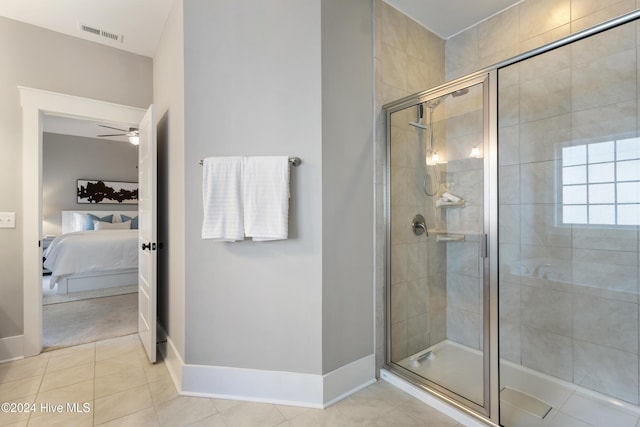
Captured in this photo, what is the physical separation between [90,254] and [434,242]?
4.50 metres

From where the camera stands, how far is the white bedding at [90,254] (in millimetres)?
3928

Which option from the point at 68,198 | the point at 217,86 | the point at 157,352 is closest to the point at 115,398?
the point at 157,352

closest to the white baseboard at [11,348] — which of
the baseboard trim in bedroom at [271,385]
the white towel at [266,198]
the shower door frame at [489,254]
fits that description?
the baseboard trim in bedroom at [271,385]

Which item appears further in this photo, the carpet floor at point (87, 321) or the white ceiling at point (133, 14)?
the carpet floor at point (87, 321)

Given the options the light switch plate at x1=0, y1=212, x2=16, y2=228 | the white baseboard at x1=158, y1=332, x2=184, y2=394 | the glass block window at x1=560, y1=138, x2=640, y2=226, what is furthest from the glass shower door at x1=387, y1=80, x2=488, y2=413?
the light switch plate at x1=0, y1=212, x2=16, y2=228

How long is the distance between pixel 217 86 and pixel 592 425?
2890 millimetres

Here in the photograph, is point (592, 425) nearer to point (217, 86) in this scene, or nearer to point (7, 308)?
point (217, 86)

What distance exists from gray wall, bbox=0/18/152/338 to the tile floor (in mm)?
591

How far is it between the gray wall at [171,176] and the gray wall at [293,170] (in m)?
0.11

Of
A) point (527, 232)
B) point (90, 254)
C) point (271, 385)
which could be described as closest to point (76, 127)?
point (90, 254)

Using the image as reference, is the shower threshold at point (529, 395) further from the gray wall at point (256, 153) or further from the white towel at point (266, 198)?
the white towel at point (266, 198)

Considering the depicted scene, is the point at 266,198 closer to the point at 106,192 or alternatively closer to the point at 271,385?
the point at 271,385

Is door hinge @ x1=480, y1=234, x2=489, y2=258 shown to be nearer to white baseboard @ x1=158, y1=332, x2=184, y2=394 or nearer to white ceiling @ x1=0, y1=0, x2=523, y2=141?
white ceiling @ x1=0, y1=0, x2=523, y2=141

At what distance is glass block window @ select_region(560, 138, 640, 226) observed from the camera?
1652 millimetres
